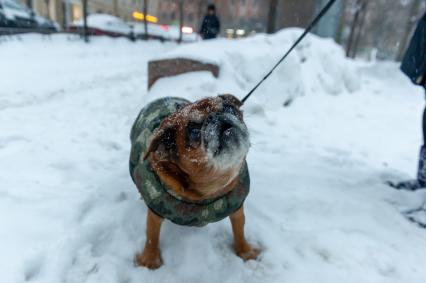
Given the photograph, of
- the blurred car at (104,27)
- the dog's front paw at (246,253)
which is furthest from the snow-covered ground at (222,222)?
the blurred car at (104,27)

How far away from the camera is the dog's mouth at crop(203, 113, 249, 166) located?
1.51m

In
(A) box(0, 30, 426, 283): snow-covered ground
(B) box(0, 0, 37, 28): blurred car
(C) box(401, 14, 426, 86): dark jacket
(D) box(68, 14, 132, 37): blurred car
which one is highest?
(C) box(401, 14, 426, 86): dark jacket

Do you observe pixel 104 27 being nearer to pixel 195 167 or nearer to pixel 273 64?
pixel 273 64

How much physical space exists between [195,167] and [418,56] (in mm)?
2439

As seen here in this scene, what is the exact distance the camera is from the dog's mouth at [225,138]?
1506 mm

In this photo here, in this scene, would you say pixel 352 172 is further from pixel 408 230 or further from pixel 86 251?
pixel 86 251

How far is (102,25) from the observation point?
18.0 m

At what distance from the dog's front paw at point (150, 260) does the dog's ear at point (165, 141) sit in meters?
0.89

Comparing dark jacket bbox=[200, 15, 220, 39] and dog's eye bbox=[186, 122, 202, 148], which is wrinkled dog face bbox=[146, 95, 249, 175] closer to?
dog's eye bbox=[186, 122, 202, 148]

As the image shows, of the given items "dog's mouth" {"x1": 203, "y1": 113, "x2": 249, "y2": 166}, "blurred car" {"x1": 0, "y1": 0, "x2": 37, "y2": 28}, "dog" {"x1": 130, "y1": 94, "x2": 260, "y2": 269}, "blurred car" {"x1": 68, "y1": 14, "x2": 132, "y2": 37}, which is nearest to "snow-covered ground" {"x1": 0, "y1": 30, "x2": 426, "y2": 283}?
"dog" {"x1": 130, "y1": 94, "x2": 260, "y2": 269}

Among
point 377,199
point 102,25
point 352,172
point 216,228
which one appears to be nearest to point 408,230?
point 377,199

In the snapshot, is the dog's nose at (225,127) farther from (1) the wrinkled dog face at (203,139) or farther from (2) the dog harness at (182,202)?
(2) the dog harness at (182,202)

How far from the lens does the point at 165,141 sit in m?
1.62

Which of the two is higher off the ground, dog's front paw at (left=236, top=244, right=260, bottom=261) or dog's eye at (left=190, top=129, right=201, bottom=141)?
dog's eye at (left=190, top=129, right=201, bottom=141)
